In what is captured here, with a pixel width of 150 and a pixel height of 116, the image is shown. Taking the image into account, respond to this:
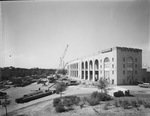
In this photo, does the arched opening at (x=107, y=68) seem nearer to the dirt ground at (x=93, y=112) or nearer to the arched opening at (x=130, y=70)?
the arched opening at (x=130, y=70)

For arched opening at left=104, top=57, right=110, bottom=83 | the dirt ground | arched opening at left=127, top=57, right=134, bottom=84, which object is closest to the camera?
the dirt ground

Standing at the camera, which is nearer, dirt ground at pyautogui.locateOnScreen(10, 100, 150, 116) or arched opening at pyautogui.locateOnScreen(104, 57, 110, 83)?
dirt ground at pyautogui.locateOnScreen(10, 100, 150, 116)

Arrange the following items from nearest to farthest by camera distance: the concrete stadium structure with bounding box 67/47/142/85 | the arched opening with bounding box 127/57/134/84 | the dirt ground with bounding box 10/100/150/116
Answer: the dirt ground with bounding box 10/100/150/116 → the concrete stadium structure with bounding box 67/47/142/85 → the arched opening with bounding box 127/57/134/84

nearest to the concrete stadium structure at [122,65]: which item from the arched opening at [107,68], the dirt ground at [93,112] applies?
the arched opening at [107,68]

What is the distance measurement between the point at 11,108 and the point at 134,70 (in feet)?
73.6

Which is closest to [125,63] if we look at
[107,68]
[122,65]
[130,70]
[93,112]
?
[122,65]

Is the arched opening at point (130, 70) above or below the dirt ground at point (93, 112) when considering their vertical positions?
above

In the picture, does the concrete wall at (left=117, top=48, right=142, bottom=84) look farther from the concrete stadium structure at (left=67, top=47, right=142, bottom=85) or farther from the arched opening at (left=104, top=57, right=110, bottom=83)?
the arched opening at (left=104, top=57, right=110, bottom=83)

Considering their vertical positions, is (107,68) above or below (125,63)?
below

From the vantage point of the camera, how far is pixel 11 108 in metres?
10.6

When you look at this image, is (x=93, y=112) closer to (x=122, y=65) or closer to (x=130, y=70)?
(x=122, y=65)

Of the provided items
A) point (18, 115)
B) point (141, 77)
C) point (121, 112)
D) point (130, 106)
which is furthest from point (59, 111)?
point (141, 77)

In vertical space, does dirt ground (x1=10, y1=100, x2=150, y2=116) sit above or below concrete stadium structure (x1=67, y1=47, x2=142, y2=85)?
below

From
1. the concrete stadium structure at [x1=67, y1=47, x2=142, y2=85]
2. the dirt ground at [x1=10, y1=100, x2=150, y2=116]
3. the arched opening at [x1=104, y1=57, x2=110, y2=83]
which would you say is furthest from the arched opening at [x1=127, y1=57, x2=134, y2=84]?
→ the dirt ground at [x1=10, y1=100, x2=150, y2=116]
